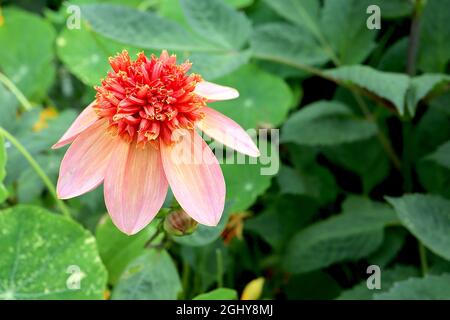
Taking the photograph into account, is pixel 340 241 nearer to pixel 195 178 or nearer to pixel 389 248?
pixel 389 248

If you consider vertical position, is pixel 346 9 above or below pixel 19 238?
above

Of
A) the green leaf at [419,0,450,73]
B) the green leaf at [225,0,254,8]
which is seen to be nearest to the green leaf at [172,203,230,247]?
the green leaf at [419,0,450,73]

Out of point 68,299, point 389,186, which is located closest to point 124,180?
point 68,299

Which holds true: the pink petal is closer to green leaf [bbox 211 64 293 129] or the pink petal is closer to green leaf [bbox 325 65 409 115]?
green leaf [bbox 325 65 409 115]

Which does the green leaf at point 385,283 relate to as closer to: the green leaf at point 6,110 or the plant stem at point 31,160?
the plant stem at point 31,160

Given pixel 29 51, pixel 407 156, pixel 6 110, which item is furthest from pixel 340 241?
pixel 29 51
